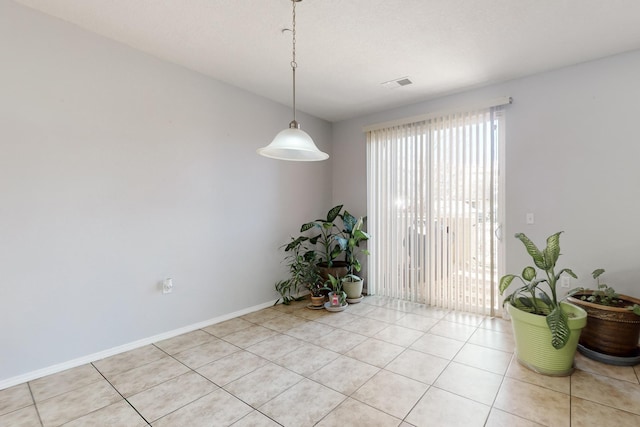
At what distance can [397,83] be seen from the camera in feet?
11.2

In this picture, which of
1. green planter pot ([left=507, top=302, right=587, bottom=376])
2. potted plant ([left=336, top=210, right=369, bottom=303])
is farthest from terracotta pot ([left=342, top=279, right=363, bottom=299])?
green planter pot ([left=507, top=302, right=587, bottom=376])

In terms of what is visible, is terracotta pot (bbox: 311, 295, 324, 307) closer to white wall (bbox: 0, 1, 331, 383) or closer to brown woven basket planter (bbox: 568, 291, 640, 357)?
white wall (bbox: 0, 1, 331, 383)

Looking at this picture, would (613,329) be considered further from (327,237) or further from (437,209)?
(327,237)

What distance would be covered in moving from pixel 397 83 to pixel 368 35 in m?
1.07

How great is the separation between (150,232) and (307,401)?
6.71ft

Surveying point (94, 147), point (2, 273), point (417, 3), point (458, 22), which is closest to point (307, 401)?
point (2, 273)

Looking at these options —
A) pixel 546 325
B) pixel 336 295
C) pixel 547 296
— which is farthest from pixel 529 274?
pixel 336 295

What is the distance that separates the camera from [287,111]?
4.13 m

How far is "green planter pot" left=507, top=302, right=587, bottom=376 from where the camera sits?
84.6 inches

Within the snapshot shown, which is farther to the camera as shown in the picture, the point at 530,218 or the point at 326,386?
the point at 530,218

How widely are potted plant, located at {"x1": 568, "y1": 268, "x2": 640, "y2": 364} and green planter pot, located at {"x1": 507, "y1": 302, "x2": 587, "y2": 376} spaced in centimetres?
26

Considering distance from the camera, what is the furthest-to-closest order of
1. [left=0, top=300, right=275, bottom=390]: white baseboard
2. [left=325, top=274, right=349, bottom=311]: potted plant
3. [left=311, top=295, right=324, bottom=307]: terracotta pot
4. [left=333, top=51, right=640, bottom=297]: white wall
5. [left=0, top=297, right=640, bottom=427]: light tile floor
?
[left=311, top=295, right=324, bottom=307]: terracotta pot
[left=325, top=274, right=349, bottom=311]: potted plant
[left=333, top=51, right=640, bottom=297]: white wall
[left=0, top=300, right=275, bottom=390]: white baseboard
[left=0, top=297, right=640, bottom=427]: light tile floor

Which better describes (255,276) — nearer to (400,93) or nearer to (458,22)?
(400,93)

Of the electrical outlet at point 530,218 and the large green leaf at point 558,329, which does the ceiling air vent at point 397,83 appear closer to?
the electrical outlet at point 530,218
